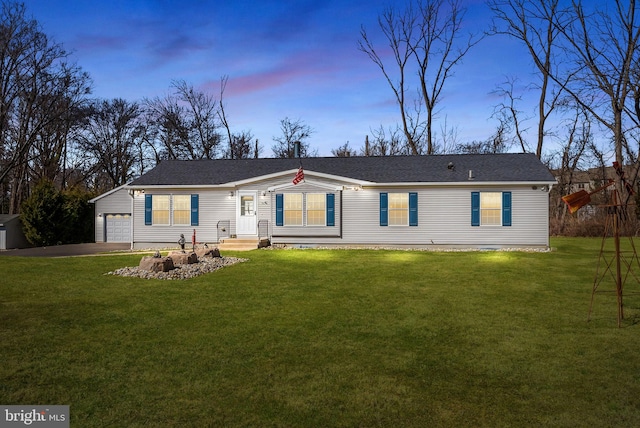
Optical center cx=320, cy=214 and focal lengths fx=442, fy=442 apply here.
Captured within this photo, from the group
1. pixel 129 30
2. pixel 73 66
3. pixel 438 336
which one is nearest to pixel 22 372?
pixel 438 336

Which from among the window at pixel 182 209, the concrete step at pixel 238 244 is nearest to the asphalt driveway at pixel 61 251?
the window at pixel 182 209

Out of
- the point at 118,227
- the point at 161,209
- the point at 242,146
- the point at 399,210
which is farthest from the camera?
the point at 242,146

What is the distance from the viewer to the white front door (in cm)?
1956

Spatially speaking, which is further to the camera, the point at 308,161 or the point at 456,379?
the point at 308,161

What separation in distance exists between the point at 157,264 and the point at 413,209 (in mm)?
10871

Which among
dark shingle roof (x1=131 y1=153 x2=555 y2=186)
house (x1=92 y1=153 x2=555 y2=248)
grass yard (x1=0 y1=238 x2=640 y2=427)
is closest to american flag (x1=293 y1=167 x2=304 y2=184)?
house (x1=92 y1=153 x2=555 y2=248)

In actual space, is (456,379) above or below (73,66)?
below

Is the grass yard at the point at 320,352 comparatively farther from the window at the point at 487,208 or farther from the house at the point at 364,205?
the house at the point at 364,205

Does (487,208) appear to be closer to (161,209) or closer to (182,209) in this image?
(182,209)

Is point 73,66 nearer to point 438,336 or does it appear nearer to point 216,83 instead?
point 216,83

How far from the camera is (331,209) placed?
18.8 m

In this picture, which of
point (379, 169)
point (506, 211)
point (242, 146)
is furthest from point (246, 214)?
point (242, 146)

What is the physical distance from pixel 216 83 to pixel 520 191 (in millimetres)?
26076

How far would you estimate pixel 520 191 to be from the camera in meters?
18.0
